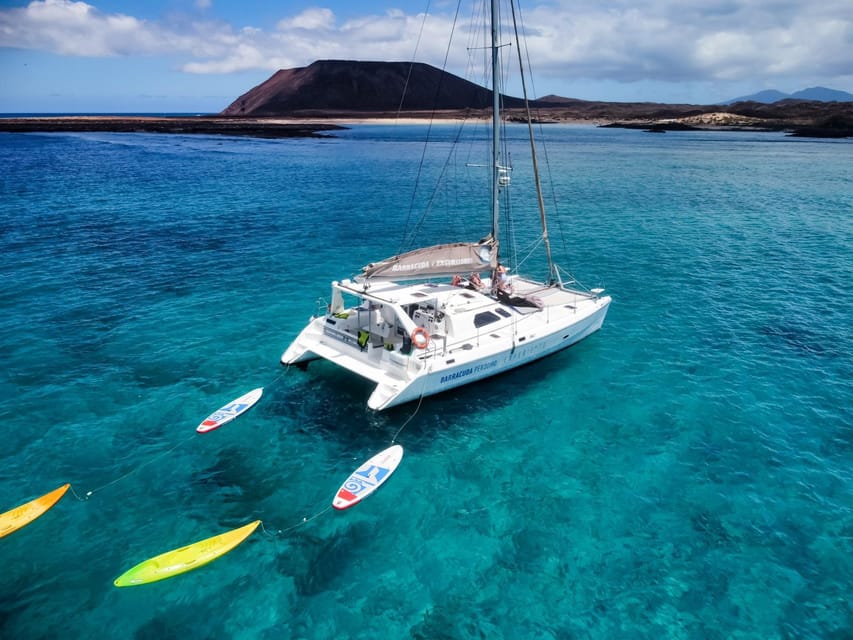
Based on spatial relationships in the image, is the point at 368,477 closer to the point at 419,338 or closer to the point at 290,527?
the point at 290,527

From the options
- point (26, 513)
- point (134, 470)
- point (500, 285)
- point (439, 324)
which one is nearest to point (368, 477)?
point (439, 324)

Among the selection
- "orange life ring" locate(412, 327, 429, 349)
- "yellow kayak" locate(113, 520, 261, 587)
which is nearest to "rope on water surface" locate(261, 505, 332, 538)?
"yellow kayak" locate(113, 520, 261, 587)

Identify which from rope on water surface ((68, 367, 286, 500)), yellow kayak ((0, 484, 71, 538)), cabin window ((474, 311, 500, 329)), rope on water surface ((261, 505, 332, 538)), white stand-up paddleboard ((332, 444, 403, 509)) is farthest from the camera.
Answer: cabin window ((474, 311, 500, 329))

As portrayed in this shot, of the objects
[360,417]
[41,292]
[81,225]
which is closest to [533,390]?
[360,417]

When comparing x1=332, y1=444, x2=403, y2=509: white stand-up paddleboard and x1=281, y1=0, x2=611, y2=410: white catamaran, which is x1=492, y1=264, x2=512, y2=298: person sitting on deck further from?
x1=332, y1=444, x2=403, y2=509: white stand-up paddleboard

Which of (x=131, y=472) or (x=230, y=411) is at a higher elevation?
(x=230, y=411)
